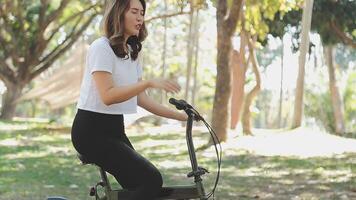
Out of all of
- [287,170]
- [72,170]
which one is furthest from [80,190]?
[287,170]

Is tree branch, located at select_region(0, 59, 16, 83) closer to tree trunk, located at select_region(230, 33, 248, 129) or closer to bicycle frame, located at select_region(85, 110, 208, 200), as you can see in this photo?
tree trunk, located at select_region(230, 33, 248, 129)

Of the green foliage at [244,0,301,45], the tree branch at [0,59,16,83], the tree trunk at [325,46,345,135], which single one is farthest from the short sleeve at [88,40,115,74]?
the tree trunk at [325,46,345,135]

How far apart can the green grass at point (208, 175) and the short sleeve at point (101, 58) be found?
10.4 feet

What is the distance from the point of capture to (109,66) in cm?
321

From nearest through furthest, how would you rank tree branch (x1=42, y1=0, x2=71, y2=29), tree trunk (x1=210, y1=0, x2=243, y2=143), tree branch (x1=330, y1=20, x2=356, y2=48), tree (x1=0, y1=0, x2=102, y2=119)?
tree trunk (x1=210, y1=0, x2=243, y2=143) < tree branch (x1=330, y1=20, x2=356, y2=48) < tree branch (x1=42, y1=0, x2=71, y2=29) < tree (x1=0, y1=0, x2=102, y2=119)

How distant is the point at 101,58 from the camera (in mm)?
3207

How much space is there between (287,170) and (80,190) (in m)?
3.75

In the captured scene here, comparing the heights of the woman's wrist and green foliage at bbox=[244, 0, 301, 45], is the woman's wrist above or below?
below

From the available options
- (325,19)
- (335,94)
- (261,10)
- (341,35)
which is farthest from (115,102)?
(335,94)

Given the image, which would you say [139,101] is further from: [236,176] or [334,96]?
[334,96]

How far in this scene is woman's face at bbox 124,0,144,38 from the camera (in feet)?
11.0

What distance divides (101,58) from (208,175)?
6119 mm

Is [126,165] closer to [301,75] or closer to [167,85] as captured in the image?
[167,85]

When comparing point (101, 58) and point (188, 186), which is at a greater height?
point (101, 58)
